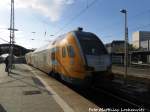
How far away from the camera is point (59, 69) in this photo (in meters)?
15.1

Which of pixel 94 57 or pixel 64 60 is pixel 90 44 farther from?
pixel 64 60

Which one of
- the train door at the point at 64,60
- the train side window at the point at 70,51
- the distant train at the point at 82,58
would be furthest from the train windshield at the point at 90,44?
the train door at the point at 64,60

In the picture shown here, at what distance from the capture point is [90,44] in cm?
1299

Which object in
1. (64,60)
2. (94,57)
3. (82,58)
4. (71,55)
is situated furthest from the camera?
(64,60)

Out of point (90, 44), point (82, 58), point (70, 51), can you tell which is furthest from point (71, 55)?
point (90, 44)

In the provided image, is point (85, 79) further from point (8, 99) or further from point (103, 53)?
point (8, 99)

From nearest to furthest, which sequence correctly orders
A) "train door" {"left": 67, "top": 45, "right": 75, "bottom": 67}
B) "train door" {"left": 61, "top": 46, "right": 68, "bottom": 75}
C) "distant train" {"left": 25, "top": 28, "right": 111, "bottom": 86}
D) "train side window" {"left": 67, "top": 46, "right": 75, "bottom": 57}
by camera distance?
"distant train" {"left": 25, "top": 28, "right": 111, "bottom": 86} < "train door" {"left": 67, "top": 45, "right": 75, "bottom": 67} < "train side window" {"left": 67, "top": 46, "right": 75, "bottom": 57} < "train door" {"left": 61, "top": 46, "right": 68, "bottom": 75}

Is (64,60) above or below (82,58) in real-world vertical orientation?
below

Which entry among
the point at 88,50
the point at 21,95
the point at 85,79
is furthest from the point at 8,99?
the point at 88,50

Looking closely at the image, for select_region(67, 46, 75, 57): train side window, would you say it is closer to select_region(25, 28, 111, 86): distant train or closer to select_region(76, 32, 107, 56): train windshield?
select_region(25, 28, 111, 86): distant train

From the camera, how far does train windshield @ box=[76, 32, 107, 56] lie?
41.2 ft

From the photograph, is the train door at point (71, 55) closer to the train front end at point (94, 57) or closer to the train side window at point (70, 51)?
the train side window at point (70, 51)

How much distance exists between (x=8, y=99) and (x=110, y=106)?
13.0 ft

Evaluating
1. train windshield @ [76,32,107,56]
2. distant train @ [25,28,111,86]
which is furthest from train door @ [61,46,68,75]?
train windshield @ [76,32,107,56]
